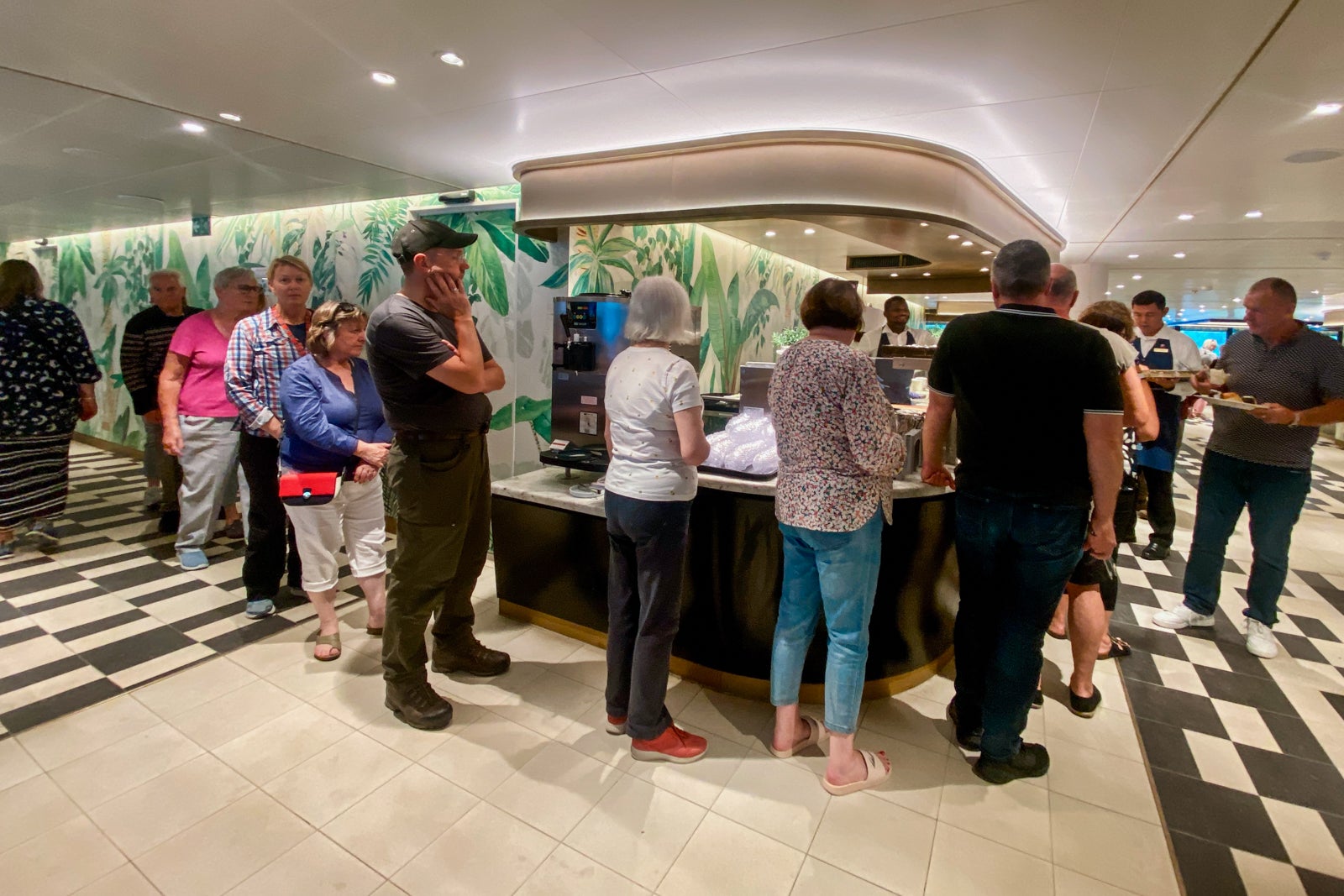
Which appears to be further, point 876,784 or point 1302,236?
point 1302,236

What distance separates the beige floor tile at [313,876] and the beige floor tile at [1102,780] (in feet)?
7.34

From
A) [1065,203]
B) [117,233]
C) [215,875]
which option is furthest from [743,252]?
[117,233]

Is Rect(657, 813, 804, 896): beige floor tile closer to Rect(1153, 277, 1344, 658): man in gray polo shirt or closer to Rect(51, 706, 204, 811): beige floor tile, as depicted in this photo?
Rect(51, 706, 204, 811): beige floor tile

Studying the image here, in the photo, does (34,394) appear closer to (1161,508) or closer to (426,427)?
(426,427)

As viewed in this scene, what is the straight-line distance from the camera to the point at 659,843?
192 centimetres

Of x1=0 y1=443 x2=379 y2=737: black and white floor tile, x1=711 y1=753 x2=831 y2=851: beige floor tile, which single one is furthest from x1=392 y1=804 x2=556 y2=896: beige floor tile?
x1=0 y1=443 x2=379 y2=737: black and white floor tile

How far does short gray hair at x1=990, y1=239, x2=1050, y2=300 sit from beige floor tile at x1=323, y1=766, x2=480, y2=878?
237 cm

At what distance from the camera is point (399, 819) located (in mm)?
1983

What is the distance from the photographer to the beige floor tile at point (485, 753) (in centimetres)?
217

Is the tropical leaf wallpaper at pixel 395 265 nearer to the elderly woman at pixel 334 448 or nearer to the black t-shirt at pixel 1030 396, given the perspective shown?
the elderly woman at pixel 334 448

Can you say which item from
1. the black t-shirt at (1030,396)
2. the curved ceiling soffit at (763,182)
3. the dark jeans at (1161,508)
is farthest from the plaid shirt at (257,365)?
the dark jeans at (1161,508)

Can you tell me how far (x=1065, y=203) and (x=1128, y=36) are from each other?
315cm

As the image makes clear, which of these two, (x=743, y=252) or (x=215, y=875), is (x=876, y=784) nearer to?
(x=215, y=875)

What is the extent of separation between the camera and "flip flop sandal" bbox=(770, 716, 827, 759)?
2.33 meters
